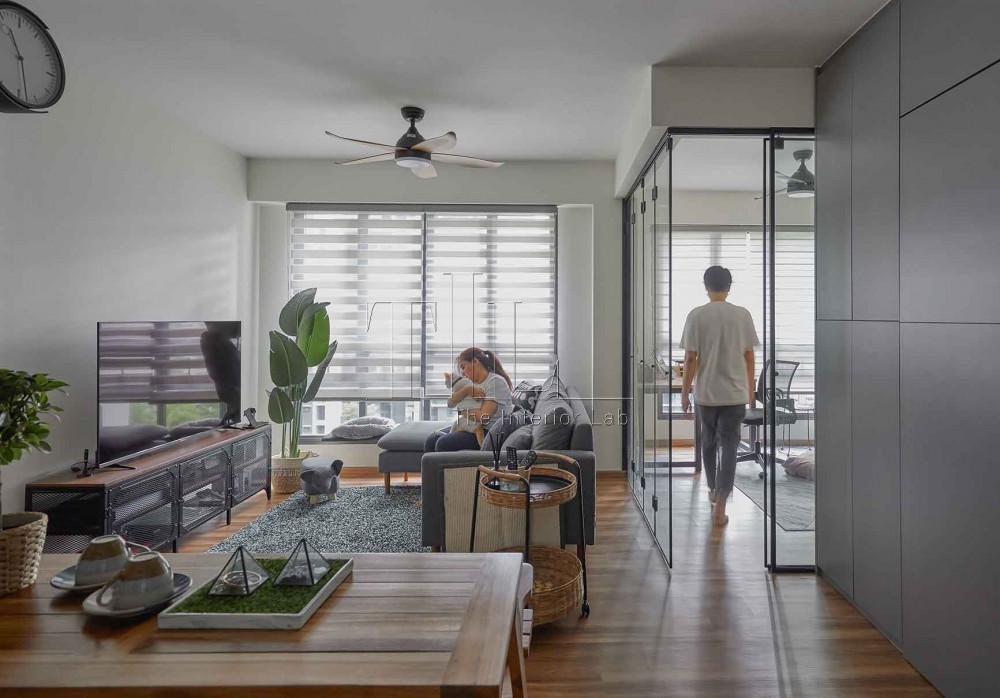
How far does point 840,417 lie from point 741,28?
185cm

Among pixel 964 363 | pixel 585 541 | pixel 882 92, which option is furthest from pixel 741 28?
pixel 585 541

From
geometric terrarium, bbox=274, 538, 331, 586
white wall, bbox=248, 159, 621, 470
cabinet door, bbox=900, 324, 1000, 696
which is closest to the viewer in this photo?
geometric terrarium, bbox=274, 538, 331, 586

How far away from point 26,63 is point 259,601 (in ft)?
6.93

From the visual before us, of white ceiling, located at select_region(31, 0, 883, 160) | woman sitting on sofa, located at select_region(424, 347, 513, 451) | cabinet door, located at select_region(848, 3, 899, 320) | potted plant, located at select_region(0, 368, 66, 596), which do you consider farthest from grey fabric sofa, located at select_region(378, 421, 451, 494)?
cabinet door, located at select_region(848, 3, 899, 320)

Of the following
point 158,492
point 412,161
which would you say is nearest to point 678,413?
point 412,161

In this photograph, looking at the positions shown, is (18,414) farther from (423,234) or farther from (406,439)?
(423,234)

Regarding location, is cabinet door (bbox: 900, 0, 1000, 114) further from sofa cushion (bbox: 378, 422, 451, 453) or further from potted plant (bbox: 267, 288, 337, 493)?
potted plant (bbox: 267, 288, 337, 493)

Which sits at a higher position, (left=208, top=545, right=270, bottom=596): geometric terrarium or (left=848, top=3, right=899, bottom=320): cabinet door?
(left=848, top=3, right=899, bottom=320): cabinet door

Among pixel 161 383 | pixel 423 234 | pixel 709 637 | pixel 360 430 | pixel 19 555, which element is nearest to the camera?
pixel 19 555

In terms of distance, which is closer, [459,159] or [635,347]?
[459,159]

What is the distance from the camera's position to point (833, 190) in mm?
2730

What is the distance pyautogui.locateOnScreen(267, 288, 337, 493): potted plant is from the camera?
4.31 m

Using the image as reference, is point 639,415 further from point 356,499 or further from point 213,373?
point 213,373

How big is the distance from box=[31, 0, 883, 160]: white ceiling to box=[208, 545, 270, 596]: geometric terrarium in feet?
7.58
